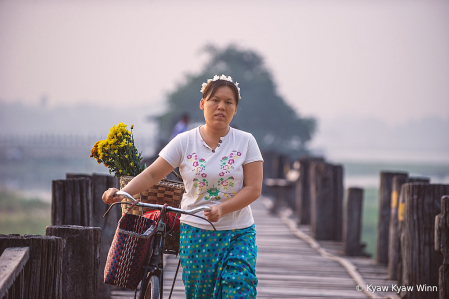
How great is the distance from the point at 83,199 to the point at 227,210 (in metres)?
1.92

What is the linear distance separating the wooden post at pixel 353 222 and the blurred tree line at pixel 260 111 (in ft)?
158

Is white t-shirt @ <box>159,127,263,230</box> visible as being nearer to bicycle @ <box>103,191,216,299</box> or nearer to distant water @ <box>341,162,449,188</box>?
bicycle @ <box>103,191,216,299</box>

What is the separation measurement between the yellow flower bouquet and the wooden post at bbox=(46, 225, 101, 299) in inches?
16.8

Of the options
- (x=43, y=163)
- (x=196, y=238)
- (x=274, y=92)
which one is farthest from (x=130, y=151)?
(x=43, y=163)

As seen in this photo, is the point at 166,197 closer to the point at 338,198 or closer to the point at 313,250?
the point at 313,250

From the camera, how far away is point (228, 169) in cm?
304

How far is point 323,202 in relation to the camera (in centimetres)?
877

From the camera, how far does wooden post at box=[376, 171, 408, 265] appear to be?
6.70 meters

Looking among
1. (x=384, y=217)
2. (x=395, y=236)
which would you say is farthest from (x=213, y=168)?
(x=384, y=217)

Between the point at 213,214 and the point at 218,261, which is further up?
the point at 213,214

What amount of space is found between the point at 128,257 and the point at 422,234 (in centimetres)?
292

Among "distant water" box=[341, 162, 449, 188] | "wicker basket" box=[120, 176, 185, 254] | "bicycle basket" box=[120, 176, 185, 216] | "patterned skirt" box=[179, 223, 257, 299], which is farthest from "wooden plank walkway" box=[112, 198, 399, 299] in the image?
"distant water" box=[341, 162, 449, 188]

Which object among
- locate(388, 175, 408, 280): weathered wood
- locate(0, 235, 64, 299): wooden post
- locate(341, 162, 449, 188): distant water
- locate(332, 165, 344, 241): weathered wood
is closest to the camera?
locate(0, 235, 64, 299): wooden post

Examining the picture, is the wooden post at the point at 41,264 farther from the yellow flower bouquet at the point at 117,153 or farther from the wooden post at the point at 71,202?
the wooden post at the point at 71,202
